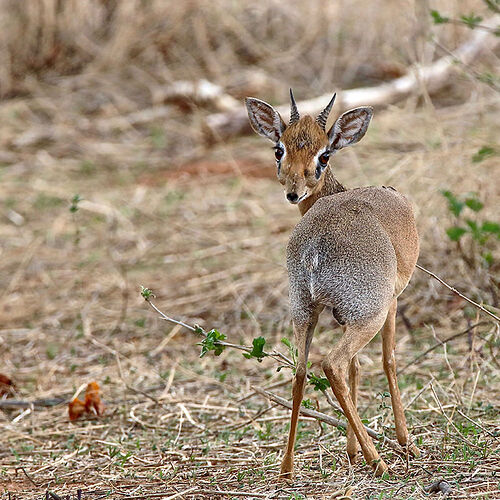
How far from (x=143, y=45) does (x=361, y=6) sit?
307 centimetres

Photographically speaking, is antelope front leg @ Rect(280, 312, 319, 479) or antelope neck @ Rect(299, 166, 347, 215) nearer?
antelope front leg @ Rect(280, 312, 319, 479)

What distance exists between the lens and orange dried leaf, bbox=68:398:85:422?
4.81 meters

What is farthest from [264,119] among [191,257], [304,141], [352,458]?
[191,257]

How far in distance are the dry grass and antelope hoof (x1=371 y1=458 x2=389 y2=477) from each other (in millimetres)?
41

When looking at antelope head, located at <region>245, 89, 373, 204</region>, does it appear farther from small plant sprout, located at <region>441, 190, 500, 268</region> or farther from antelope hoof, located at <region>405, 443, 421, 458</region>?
small plant sprout, located at <region>441, 190, 500, 268</region>

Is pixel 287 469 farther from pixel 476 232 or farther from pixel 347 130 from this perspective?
pixel 476 232

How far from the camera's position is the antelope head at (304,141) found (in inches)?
141

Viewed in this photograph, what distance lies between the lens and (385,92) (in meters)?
9.90

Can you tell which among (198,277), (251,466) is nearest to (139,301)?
(198,277)

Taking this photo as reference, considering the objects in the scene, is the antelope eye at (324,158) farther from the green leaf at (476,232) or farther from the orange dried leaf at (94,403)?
the green leaf at (476,232)

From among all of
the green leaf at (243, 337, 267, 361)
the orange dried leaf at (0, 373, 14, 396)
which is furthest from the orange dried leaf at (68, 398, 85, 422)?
the green leaf at (243, 337, 267, 361)

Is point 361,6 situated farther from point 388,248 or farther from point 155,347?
point 388,248

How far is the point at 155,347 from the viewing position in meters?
6.08

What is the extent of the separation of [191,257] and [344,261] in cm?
441
